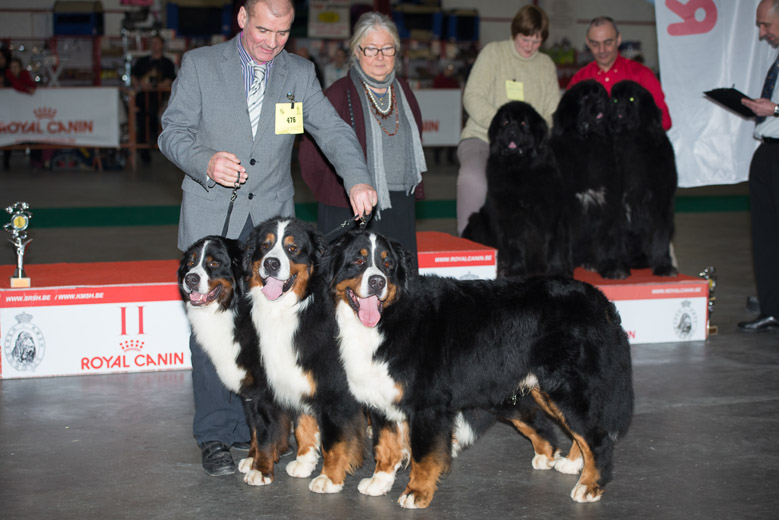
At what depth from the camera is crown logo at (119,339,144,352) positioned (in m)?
5.66

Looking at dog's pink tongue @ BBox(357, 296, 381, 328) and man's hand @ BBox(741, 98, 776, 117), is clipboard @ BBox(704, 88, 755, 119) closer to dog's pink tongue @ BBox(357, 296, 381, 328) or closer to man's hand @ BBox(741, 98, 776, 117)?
man's hand @ BBox(741, 98, 776, 117)

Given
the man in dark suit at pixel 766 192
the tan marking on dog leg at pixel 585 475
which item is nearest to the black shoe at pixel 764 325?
the man in dark suit at pixel 766 192

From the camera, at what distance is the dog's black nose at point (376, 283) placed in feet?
11.2

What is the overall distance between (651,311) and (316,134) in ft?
10.9

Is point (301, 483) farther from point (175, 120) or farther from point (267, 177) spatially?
point (175, 120)

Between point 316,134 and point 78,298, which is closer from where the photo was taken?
point 316,134

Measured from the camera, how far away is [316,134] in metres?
4.25

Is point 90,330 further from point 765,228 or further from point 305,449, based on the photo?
point 765,228

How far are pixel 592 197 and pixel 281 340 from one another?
3.66 meters

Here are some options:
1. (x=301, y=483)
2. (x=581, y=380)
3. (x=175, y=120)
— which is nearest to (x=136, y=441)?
(x=301, y=483)

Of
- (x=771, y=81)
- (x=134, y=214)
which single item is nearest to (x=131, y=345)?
(x=771, y=81)

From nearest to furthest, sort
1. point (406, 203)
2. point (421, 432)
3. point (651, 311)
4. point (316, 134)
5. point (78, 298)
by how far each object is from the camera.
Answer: point (421, 432)
point (316, 134)
point (406, 203)
point (78, 298)
point (651, 311)

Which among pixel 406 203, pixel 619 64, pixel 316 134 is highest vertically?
pixel 619 64

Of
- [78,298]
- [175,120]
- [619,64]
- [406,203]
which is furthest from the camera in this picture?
[619,64]
